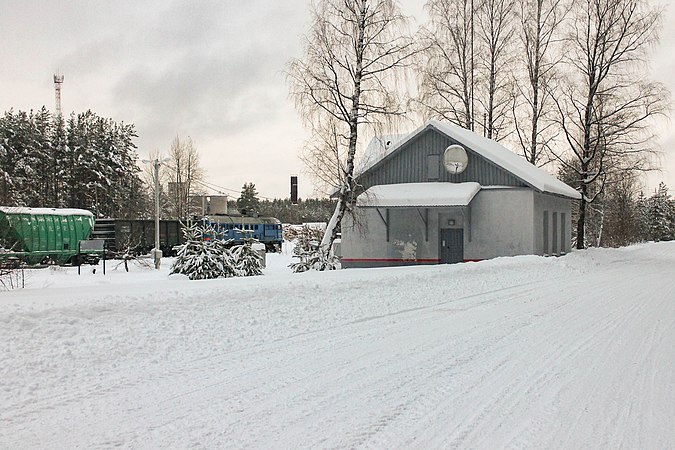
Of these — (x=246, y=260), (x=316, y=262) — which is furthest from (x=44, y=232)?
(x=316, y=262)

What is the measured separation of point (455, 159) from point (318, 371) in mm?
19027

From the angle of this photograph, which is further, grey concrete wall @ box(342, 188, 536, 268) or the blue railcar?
the blue railcar

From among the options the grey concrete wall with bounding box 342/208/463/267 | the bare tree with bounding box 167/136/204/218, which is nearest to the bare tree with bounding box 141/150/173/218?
the bare tree with bounding box 167/136/204/218

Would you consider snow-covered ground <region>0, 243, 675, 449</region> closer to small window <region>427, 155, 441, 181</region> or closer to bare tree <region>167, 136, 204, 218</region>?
small window <region>427, 155, 441, 181</region>

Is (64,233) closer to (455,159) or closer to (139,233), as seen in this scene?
(139,233)

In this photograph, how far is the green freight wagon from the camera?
93.3 feet

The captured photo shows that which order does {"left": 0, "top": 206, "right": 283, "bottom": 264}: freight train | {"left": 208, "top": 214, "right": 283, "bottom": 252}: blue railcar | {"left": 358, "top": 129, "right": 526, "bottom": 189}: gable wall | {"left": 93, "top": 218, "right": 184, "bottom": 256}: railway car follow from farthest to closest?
{"left": 208, "top": 214, "right": 283, "bottom": 252}: blue railcar
{"left": 93, "top": 218, "right": 184, "bottom": 256}: railway car
{"left": 0, "top": 206, "right": 283, "bottom": 264}: freight train
{"left": 358, "top": 129, "right": 526, "bottom": 189}: gable wall

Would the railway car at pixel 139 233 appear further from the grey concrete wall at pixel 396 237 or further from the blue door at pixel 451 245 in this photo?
the blue door at pixel 451 245

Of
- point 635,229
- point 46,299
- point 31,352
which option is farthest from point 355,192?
point 635,229

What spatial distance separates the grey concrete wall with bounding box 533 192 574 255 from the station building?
0.18 ft

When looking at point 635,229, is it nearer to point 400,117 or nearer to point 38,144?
point 400,117

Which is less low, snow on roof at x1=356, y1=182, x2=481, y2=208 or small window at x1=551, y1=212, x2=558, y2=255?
snow on roof at x1=356, y1=182, x2=481, y2=208

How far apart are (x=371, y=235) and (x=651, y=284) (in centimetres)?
1180

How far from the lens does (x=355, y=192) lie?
2370 centimetres
